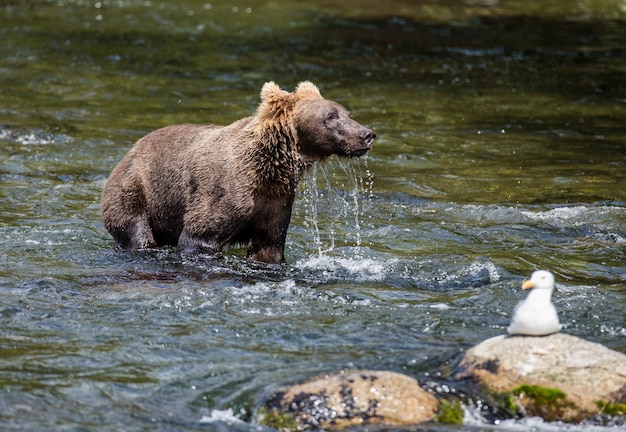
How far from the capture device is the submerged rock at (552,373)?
639 centimetres

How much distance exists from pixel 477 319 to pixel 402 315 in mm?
576

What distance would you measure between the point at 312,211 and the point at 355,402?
5.91 metres

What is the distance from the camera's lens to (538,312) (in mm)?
6750

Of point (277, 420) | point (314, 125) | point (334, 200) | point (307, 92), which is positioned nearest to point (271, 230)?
point (314, 125)

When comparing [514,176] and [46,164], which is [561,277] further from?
[46,164]

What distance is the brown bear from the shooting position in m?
9.45

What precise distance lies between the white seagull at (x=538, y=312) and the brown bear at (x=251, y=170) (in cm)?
304

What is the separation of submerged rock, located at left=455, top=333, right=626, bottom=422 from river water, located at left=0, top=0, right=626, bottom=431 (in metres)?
0.17

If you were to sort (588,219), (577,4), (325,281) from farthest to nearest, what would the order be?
(577,4) → (588,219) → (325,281)

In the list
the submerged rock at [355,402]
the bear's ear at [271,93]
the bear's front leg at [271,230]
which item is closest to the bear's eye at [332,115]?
the bear's ear at [271,93]

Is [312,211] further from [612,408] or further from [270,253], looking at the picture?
[612,408]

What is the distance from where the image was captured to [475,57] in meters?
20.8

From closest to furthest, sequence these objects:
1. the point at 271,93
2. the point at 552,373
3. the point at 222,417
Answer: the point at 222,417
the point at 552,373
the point at 271,93

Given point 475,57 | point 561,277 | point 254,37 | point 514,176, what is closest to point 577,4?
point 475,57
